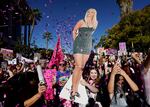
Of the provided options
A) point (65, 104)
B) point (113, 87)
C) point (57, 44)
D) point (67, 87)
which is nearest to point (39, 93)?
point (113, 87)

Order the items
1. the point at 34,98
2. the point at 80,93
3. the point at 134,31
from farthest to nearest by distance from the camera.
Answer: the point at 134,31
the point at 80,93
the point at 34,98

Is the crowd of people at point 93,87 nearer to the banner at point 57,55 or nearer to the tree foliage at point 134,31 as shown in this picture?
the banner at point 57,55

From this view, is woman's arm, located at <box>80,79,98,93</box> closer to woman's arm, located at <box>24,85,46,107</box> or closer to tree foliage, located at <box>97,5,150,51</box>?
woman's arm, located at <box>24,85,46,107</box>

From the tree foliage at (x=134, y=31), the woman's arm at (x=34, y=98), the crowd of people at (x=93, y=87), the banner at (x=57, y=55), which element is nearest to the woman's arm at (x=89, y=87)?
the crowd of people at (x=93, y=87)

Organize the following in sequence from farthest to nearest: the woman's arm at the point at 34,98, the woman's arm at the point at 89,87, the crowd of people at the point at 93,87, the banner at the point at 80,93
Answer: the woman's arm at the point at 89,87, the banner at the point at 80,93, the woman's arm at the point at 34,98, the crowd of people at the point at 93,87

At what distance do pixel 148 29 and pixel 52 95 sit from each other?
45.2 metres

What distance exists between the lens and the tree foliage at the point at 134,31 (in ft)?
169

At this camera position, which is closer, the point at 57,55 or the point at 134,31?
the point at 57,55

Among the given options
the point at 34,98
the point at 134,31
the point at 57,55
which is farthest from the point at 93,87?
the point at 134,31

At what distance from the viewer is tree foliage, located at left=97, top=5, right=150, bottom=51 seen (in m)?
51.6

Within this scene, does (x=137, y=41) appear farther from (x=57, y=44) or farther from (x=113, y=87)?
(x=113, y=87)

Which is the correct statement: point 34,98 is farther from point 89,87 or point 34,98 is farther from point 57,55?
point 57,55

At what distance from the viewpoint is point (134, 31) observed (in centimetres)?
5347

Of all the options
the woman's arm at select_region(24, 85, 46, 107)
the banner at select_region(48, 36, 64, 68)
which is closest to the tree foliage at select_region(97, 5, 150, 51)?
the banner at select_region(48, 36, 64, 68)
